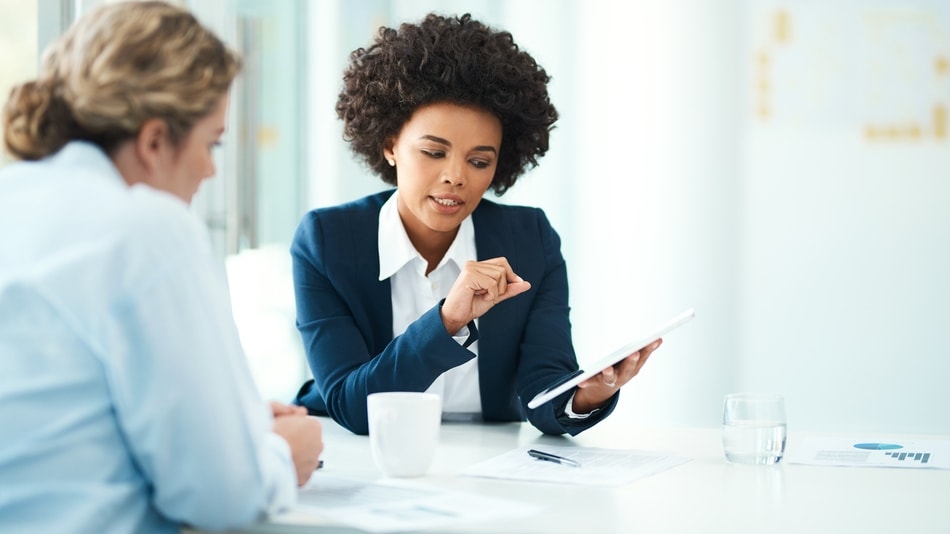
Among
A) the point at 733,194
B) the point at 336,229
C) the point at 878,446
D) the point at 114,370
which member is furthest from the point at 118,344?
the point at 733,194

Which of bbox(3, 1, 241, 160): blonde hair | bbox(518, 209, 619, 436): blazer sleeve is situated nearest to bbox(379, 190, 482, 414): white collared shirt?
bbox(518, 209, 619, 436): blazer sleeve

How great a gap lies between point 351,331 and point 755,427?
2.61ft

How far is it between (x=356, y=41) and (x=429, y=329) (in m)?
2.67

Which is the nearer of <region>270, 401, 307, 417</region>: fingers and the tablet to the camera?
<region>270, 401, 307, 417</region>: fingers

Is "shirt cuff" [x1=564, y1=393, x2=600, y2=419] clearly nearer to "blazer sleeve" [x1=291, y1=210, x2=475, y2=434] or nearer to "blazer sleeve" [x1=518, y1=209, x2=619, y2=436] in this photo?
"blazer sleeve" [x1=518, y1=209, x2=619, y2=436]

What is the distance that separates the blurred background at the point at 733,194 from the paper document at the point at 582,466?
88.3 inches

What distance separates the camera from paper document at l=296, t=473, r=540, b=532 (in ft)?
3.56

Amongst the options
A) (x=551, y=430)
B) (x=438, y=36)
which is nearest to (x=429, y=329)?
(x=551, y=430)

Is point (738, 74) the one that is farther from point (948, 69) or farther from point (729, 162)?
point (948, 69)

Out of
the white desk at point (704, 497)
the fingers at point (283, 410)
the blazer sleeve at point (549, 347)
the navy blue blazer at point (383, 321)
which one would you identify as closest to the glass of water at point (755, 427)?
the white desk at point (704, 497)

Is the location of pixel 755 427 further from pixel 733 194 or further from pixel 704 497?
pixel 733 194

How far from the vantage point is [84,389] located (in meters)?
1.04

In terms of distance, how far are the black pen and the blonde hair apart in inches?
27.1

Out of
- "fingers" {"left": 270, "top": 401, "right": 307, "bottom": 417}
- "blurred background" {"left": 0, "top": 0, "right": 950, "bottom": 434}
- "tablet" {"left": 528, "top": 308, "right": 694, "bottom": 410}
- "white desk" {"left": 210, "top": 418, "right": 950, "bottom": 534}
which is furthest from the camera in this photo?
"blurred background" {"left": 0, "top": 0, "right": 950, "bottom": 434}
